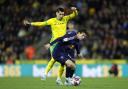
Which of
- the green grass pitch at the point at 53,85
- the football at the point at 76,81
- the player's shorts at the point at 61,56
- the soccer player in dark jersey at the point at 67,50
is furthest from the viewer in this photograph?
the football at the point at 76,81

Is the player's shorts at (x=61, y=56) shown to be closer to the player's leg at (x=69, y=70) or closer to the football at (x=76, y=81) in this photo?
the player's leg at (x=69, y=70)

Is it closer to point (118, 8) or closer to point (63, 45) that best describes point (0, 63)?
point (118, 8)

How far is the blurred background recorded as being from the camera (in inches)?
1286

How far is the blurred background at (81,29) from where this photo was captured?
32.7 meters

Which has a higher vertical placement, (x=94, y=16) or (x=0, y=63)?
(x=94, y=16)

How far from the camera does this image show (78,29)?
113 ft

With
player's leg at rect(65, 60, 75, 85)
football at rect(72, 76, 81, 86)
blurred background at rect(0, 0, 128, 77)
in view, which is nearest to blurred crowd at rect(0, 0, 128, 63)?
blurred background at rect(0, 0, 128, 77)

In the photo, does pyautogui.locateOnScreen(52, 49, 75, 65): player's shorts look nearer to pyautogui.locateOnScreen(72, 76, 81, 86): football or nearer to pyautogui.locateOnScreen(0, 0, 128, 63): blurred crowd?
pyautogui.locateOnScreen(72, 76, 81, 86): football

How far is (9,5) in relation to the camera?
3894cm

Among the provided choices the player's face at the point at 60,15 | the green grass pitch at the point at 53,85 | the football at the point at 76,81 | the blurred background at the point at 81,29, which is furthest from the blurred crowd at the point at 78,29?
the football at the point at 76,81

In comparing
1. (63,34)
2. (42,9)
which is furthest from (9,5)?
(63,34)

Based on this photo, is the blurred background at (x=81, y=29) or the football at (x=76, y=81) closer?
the football at (x=76, y=81)

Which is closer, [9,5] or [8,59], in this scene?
[8,59]

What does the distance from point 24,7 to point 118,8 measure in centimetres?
649
